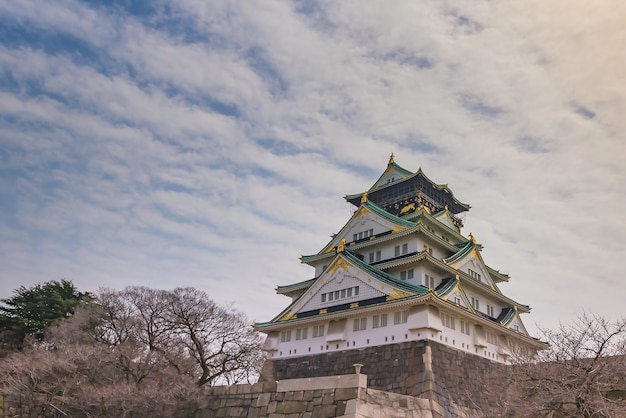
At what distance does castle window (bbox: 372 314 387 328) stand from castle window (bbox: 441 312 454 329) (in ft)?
9.63

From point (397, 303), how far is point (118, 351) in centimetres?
1351

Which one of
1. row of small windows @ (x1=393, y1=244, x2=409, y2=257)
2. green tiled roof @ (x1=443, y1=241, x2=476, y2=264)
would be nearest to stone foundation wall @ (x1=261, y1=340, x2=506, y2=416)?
green tiled roof @ (x1=443, y1=241, x2=476, y2=264)

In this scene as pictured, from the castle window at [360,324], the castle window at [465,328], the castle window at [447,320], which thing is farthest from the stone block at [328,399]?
the castle window at [465,328]

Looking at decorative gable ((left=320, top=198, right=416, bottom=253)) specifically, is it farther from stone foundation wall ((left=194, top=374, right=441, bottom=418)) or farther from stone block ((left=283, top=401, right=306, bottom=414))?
stone block ((left=283, top=401, right=306, bottom=414))

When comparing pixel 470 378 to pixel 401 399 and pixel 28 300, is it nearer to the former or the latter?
pixel 401 399

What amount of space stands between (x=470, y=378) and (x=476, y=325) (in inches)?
140

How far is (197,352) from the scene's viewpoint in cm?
2811

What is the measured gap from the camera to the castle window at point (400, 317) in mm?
26500

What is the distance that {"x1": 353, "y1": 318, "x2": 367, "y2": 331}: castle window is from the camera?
91.5ft

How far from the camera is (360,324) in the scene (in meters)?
28.1

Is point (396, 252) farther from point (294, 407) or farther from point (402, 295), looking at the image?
point (294, 407)

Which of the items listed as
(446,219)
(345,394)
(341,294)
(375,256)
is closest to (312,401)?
(345,394)

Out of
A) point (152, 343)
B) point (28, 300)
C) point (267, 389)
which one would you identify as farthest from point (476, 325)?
point (28, 300)

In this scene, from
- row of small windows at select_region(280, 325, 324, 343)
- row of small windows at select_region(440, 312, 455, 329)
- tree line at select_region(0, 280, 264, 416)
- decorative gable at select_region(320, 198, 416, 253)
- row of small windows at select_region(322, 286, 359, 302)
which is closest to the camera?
tree line at select_region(0, 280, 264, 416)
